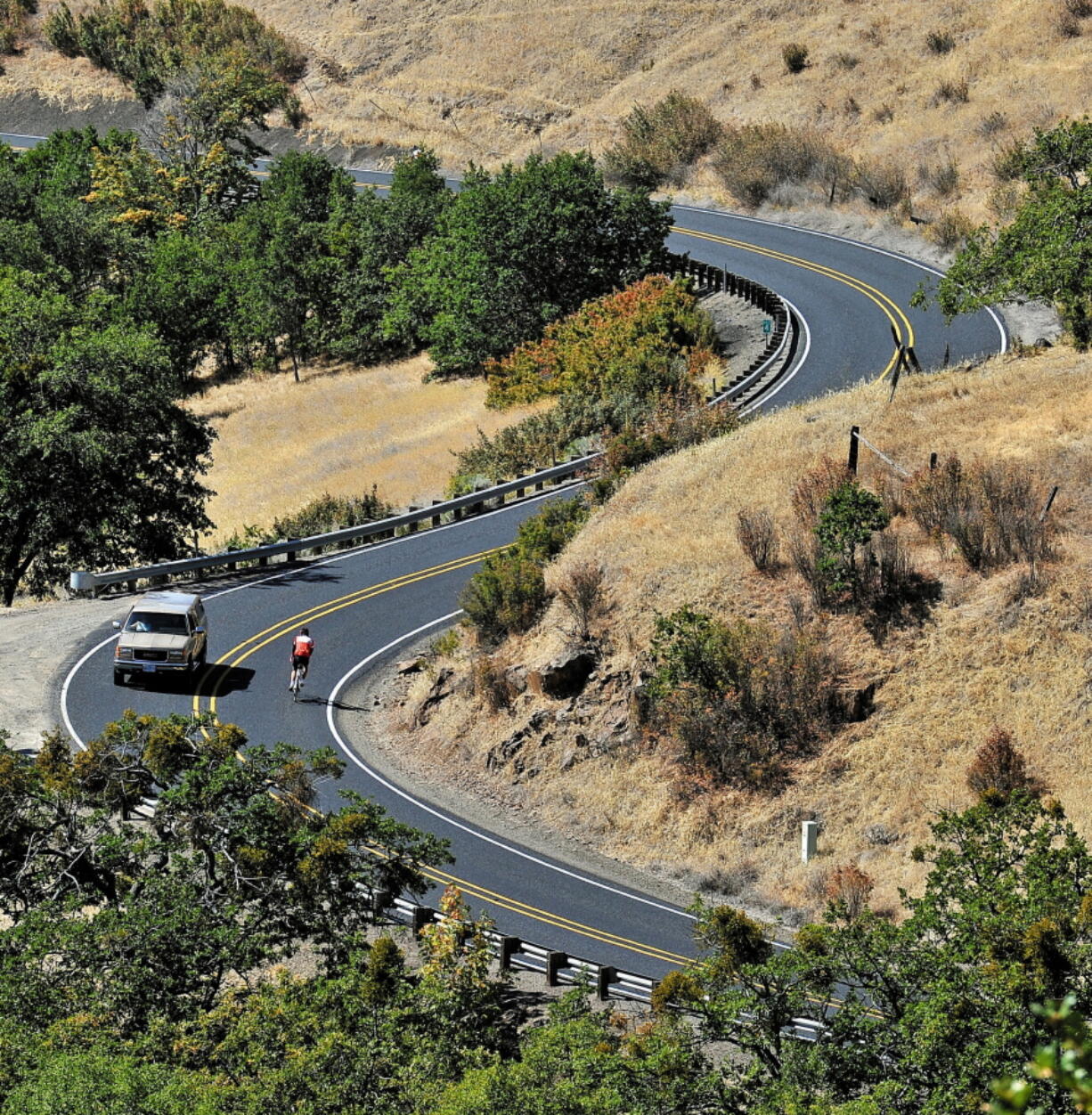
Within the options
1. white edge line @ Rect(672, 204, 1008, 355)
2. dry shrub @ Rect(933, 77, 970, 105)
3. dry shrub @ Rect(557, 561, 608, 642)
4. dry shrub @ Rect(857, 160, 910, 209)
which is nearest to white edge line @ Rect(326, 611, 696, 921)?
dry shrub @ Rect(557, 561, 608, 642)

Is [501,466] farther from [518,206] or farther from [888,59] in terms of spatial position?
[888,59]

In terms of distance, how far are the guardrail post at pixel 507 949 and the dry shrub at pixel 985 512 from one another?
39.3ft

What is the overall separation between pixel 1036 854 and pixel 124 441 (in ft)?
85.6

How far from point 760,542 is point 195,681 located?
37.8ft

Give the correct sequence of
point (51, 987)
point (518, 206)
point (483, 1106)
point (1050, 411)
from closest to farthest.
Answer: point (483, 1106) → point (51, 987) → point (1050, 411) → point (518, 206)

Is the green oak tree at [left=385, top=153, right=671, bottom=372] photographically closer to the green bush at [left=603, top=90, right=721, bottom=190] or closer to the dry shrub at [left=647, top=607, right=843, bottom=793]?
the green bush at [left=603, top=90, right=721, bottom=190]

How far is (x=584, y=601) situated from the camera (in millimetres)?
29391

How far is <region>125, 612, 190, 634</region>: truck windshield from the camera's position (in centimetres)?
2947

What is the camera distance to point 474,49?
Result: 93.2 m

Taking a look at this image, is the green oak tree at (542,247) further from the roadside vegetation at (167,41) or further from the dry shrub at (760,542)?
the roadside vegetation at (167,41)

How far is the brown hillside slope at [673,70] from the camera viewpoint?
211 ft

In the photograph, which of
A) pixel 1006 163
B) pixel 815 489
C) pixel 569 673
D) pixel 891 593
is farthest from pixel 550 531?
pixel 1006 163

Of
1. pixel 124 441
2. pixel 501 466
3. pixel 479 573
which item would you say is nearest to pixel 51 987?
pixel 479 573

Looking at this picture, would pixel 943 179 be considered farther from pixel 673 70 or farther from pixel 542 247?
pixel 673 70
